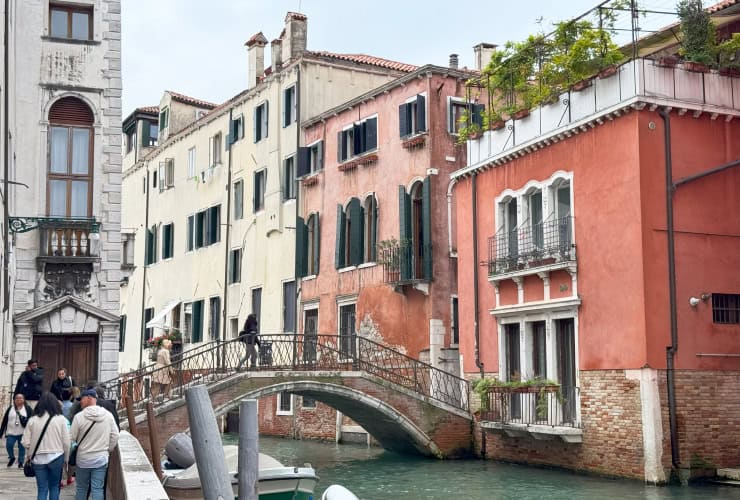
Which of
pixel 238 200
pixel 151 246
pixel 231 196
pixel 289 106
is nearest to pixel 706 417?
pixel 289 106

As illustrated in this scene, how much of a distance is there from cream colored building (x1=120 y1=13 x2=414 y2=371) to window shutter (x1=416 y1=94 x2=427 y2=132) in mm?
4483

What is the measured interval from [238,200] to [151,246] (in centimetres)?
738

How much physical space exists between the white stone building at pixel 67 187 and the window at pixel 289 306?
895cm

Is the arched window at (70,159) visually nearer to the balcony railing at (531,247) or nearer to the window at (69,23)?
the window at (69,23)

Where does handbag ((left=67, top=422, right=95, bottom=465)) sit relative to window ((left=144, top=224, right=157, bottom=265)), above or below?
below

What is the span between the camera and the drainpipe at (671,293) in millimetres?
15430

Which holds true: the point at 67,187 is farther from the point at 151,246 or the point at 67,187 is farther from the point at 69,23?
the point at 151,246

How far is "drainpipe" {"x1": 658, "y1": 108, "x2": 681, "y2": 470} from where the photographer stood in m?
15.4

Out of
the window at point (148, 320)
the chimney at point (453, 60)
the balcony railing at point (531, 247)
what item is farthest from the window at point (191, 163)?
the balcony railing at point (531, 247)

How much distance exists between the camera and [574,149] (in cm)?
1736

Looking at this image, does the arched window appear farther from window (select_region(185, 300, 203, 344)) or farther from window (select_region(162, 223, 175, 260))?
window (select_region(162, 223, 175, 260))

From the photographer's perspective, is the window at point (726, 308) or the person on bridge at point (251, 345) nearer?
the window at point (726, 308)

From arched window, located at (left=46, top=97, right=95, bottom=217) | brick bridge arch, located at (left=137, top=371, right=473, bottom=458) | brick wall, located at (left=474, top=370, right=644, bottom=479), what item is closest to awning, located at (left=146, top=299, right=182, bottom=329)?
brick bridge arch, located at (left=137, top=371, right=473, bottom=458)

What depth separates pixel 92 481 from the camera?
9.26m
